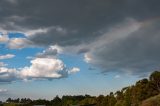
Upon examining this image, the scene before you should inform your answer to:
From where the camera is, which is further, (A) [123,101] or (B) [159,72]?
(B) [159,72]

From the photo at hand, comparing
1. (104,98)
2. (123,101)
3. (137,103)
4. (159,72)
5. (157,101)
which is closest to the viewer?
(157,101)

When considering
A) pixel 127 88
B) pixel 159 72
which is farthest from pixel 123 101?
pixel 159 72

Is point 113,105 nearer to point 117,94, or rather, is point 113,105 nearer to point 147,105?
point 117,94

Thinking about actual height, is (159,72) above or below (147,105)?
above

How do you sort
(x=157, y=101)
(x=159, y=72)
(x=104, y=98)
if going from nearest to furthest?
(x=157, y=101)
(x=159, y=72)
(x=104, y=98)

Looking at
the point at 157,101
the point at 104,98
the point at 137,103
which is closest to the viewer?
the point at 157,101

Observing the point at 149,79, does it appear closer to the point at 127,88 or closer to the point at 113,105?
the point at 127,88

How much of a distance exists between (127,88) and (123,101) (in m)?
11.1

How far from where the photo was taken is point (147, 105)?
452ft

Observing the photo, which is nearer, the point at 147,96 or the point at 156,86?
the point at 147,96

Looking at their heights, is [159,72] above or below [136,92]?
above

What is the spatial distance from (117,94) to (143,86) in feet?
89.9

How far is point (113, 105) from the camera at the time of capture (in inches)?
6978

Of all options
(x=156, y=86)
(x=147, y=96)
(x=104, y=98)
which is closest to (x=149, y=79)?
(x=156, y=86)
